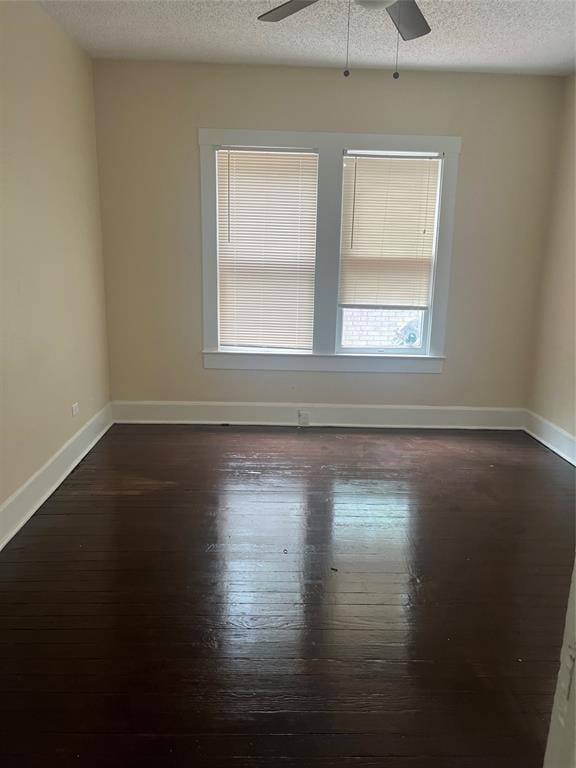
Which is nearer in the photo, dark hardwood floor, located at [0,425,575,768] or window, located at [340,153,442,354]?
dark hardwood floor, located at [0,425,575,768]

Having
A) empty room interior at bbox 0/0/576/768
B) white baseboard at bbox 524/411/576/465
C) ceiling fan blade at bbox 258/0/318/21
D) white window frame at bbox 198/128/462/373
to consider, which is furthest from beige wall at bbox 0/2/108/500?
white baseboard at bbox 524/411/576/465

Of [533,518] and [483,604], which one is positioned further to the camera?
[533,518]

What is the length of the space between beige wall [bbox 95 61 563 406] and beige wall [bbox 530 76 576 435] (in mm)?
100

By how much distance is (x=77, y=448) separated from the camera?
3.69 metres

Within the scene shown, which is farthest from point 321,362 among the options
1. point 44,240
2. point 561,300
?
point 44,240

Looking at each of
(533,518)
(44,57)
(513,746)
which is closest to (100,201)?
(44,57)

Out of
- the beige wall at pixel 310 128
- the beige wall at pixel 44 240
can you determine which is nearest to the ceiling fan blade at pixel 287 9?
the beige wall at pixel 44 240

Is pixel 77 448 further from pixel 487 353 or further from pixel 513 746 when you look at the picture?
pixel 487 353

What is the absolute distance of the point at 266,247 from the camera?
428cm

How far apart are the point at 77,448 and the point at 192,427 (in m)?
1.04

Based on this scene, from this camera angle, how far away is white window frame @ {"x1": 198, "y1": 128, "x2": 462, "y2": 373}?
4.09 metres

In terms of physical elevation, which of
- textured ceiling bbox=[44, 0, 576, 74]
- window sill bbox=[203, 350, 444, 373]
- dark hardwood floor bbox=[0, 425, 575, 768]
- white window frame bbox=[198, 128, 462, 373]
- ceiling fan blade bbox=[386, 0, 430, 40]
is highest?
textured ceiling bbox=[44, 0, 576, 74]

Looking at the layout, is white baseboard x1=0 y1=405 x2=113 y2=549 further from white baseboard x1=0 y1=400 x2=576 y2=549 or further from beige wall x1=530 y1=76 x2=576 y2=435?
beige wall x1=530 y1=76 x2=576 y2=435

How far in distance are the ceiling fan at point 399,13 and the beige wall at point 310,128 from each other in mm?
1398
